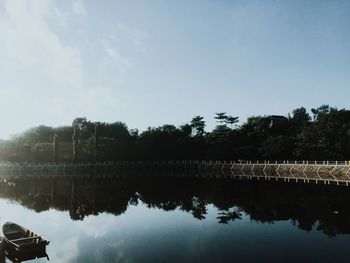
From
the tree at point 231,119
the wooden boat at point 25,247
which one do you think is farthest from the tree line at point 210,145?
the wooden boat at point 25,247

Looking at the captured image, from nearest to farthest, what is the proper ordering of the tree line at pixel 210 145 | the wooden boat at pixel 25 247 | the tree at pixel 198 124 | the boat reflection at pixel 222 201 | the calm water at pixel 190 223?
the wooden boat at pixel 25 247 < the calm water at pixel 190 223 < the boat reflection at pixel 222 201 < the tree line at pixel 210 145 < the tree at pixel 198 124

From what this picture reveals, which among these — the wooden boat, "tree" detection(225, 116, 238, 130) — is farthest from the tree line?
the wooden boat

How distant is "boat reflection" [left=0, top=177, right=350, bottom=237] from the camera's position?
29641mm

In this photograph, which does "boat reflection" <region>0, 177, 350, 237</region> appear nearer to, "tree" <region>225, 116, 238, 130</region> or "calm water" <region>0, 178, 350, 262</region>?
"calm water" <region>0, 178, 350, 262</region>

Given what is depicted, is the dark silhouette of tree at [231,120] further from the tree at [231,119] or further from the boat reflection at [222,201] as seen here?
the boat reflection at [222,201]

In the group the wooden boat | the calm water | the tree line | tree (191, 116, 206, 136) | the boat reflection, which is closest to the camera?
the wooden boat

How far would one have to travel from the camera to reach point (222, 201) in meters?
39.3

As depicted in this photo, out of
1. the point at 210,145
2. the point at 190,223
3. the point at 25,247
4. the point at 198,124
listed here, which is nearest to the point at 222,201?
the point at 190,223

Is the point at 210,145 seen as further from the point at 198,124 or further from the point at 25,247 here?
the point at 25,247

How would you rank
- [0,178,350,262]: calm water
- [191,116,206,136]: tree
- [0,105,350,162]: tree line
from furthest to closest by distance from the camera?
[191,116,206,136]: tree, [0,105,350,162]: tree line, [0,178,350,262]: calm water

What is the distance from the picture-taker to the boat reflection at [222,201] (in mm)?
29641

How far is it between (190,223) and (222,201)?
37.2 feet

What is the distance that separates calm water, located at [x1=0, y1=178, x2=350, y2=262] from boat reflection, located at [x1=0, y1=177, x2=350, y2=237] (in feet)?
0.28

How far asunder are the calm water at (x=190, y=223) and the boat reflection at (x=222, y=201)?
9cm
